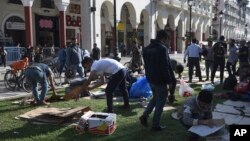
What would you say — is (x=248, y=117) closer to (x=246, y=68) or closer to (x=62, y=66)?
(x=246, y=68)

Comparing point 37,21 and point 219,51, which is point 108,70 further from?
point 37,21

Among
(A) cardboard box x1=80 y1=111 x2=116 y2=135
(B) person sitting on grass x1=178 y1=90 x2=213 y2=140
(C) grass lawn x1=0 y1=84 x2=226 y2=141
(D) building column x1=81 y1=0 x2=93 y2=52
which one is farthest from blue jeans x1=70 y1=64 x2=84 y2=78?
(D) building column x1=81 y1=0 x2=93 y2=52

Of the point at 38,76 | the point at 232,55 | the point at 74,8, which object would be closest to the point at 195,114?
the point at 38,76

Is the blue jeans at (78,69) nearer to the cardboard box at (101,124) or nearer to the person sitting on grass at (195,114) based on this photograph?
the cardboard box at (101,124)

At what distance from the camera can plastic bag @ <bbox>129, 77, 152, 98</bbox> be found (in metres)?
11.1

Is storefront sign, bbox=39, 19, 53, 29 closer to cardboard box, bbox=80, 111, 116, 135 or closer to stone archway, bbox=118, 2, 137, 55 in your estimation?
stone archway, bbox=118, 2, 137, 55

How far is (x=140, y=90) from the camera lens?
1114 centimetres

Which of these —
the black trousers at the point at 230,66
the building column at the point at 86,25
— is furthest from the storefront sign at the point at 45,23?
the black trousers at the point at 230,66

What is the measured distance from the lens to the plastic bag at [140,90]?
11117mm

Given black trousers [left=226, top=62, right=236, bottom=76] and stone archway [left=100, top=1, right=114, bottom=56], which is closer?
black trousers [left=226, top=62, right=236, bottom=76]

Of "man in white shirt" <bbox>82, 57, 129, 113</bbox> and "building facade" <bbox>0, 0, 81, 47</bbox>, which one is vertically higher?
"building facade" <bbox>0, 0, 81, 47</bbox>

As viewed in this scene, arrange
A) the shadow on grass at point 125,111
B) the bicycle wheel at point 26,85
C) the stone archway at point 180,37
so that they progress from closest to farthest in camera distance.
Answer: the shadow on grass at point 125,111, the bicycle wheel at point 26,85, the stone archway at point 180,37

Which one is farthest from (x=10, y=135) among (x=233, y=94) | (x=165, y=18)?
(x=165, y=18)

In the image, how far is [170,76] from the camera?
23.8 feet
